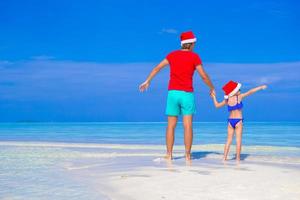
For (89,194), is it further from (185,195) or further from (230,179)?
(230,179)

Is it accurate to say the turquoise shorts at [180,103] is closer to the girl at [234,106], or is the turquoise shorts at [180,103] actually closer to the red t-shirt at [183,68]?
the red t-shirt at [183,68]

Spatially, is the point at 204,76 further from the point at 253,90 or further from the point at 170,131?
the point at 170,131

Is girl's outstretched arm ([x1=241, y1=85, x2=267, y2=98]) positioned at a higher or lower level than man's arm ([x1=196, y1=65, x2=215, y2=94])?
lower

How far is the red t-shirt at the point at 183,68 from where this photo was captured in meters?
7.01

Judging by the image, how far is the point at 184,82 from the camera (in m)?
7.01

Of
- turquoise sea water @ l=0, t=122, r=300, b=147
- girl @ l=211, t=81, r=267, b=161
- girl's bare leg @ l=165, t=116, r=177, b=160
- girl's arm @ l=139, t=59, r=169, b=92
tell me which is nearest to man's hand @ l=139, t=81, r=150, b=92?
girl's arm @ l=139, t=59, r=169, b=92

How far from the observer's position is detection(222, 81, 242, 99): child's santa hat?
740 centimetres

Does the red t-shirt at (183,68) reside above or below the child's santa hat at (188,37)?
below

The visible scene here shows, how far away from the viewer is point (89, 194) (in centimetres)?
412

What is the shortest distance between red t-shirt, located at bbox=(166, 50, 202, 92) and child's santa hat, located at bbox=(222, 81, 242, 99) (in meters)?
0.71

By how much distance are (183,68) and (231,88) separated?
970 mm

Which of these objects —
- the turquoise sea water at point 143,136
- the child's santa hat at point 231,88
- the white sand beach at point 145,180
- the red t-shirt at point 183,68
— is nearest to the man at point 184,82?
the red t-shirt at point 183,68

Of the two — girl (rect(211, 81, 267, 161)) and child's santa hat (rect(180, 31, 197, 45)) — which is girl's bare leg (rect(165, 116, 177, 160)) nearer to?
girl (rect(211, 81, 267, 161))

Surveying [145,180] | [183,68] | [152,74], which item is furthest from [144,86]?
[145,180]
